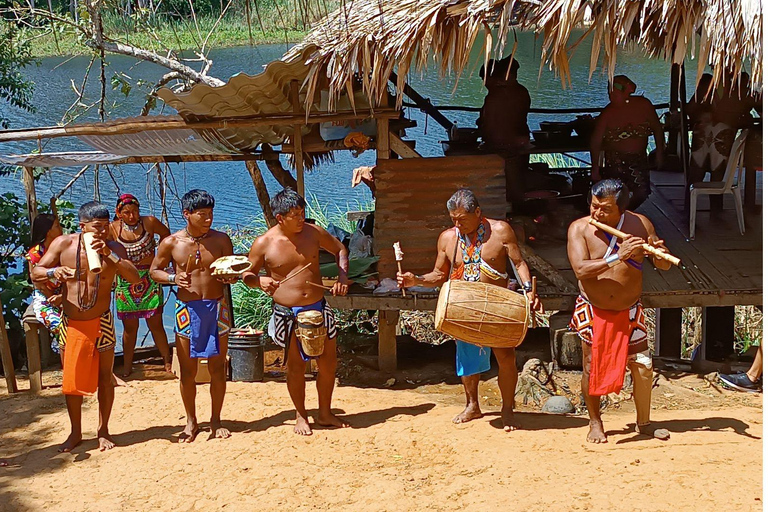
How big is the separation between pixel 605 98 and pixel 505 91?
13.9 meters

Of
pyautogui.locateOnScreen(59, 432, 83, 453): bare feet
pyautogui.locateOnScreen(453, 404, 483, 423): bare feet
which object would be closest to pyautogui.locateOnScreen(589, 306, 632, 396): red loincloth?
pyautogui.locateOnScreen(453, 404, 483, 423): bare feet

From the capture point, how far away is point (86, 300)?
5.94 meters

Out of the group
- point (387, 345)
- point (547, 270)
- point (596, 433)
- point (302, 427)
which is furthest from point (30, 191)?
point (596, 433)

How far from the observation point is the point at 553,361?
7816mm

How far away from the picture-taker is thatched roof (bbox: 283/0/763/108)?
5.90 metres

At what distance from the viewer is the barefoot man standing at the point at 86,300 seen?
5875mm

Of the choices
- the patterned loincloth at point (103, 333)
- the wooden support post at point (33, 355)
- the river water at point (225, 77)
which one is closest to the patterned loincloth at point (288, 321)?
the patterned loincloth at point (103, 333)

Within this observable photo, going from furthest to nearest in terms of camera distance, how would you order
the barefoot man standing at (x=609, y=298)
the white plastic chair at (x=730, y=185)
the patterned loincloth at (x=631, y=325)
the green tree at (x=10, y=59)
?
the green tree at (x=10, y=59) < the white plastic chair at (x=730, y=185) < the patterned loincloth at (x=631, y=325) < the barefoot man standing at (x=609, y=298)

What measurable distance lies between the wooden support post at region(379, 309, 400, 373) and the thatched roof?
2.20 metres

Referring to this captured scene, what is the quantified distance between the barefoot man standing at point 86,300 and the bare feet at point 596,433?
321 centimetres

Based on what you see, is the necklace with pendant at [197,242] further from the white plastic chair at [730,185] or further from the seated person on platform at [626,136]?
the white plastic chair at [730,185]

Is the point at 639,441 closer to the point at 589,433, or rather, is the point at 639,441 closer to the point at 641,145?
the point at 589,433

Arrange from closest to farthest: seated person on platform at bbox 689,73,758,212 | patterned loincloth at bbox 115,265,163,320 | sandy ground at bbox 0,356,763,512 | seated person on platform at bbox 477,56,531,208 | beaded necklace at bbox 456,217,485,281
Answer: sandy ground at bbox 0,356,763,512 → beaded necklace at bbox 456,217,485,281 → patterned loincloth at bbox 115,265,163,320 → seated person on platform at bbox 689,73,758,212 → seated person on platform at bbox 477,56,531,208

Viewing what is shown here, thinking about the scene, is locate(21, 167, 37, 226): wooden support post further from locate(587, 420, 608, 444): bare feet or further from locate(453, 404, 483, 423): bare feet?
locate(587, 420, 608, 444): bare feet
